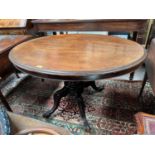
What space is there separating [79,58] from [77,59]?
23 millimetres

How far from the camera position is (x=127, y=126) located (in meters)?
1.49

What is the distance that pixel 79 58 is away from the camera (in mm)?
1130

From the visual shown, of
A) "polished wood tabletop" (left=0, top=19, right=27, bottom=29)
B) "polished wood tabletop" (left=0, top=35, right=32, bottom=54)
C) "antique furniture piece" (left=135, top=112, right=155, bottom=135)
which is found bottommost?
"antique furniture piece" (left=135, top=112, right=155, bottom=135)

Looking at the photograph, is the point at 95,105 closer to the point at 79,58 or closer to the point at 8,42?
the point at 79,58

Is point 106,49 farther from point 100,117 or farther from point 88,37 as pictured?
point 100,117

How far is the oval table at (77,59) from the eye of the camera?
0.97 metres

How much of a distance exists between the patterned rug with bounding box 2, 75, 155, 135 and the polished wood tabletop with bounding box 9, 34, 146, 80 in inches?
27.9

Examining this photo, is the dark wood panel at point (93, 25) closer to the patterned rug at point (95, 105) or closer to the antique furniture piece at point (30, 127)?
the patterned rug at point (95, 105)

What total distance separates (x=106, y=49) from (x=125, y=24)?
0.80 metres

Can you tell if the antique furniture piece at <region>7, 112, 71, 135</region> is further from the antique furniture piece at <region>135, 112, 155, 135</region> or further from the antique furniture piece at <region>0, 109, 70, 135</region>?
the antique furniture piece at <region>135, 112, 155, 135</region>

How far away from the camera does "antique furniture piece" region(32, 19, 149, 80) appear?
73.1 inches

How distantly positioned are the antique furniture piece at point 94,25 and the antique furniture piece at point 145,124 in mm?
1301

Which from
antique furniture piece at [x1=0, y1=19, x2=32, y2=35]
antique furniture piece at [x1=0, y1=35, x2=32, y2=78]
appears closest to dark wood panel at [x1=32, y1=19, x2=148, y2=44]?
antique furniture piece at [x1=0, y1=19, x2=32, y2=35]
